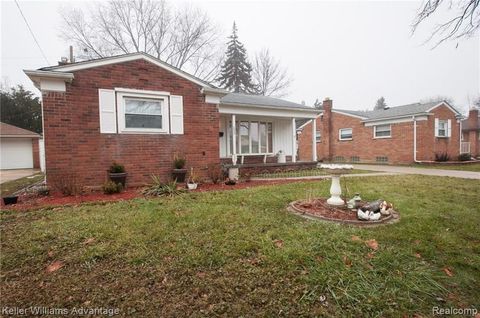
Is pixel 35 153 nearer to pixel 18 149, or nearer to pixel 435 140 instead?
pixel 18 149

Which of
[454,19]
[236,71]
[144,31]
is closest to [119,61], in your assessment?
[454,19]

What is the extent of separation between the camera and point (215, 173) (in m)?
8.50

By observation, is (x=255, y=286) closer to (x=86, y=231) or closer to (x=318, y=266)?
(x=318, y=266)

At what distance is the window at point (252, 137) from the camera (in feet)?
41.8

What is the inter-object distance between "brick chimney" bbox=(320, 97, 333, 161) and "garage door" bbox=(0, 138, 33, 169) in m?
25.0

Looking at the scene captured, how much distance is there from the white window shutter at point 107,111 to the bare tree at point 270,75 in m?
26.2

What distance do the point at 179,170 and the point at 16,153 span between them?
19.2 meters

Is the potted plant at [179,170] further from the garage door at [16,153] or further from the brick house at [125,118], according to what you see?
the garage door at [16,153]

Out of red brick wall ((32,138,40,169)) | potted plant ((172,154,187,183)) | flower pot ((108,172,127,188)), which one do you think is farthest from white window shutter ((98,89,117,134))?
red brick wall ((32,138,40,169))

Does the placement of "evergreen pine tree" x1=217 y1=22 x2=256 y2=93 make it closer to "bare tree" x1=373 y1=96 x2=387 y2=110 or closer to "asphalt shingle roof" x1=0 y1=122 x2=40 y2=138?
"asphalt shingle roof" x1=0 y1=122 x2=40 y2=138

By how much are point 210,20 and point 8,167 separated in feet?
70.5

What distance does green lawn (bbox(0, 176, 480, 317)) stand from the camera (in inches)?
83.7

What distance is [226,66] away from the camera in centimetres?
3097

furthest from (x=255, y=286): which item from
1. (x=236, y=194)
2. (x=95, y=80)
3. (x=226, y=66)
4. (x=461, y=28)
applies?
(x=226, y=66)
